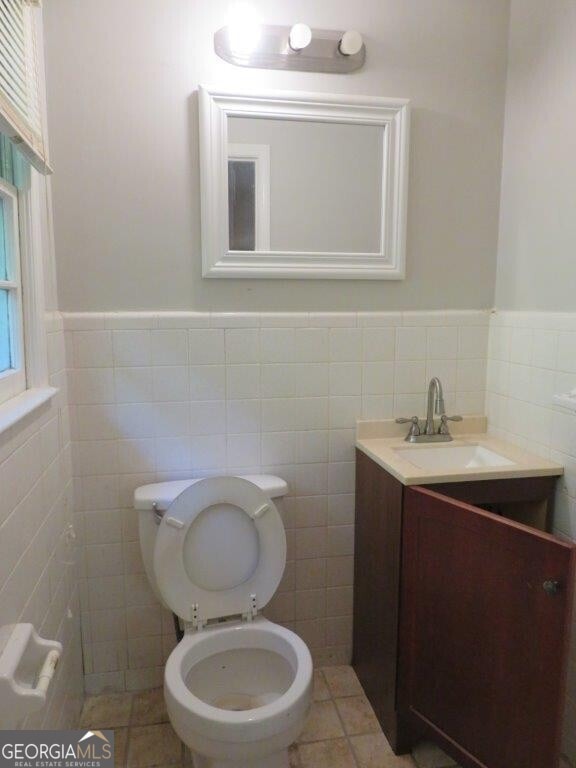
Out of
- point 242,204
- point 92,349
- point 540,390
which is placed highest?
point 242,204

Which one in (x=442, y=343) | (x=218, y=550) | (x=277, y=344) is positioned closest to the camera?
(x=218, y=550)

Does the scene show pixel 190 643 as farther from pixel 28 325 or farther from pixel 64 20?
pixel 64 20

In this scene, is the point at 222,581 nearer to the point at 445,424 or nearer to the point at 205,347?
the point at 205,347

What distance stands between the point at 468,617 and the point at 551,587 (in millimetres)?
290

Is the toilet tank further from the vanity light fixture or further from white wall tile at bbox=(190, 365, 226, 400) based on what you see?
the vanity light fixture

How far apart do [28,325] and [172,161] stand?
72 cm

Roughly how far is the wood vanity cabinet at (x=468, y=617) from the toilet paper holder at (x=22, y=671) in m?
0.97

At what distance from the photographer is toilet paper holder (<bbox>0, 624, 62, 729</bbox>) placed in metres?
0.93

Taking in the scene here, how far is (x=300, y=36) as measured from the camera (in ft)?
5.38

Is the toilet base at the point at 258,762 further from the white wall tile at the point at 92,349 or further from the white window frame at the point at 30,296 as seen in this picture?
the white wall tile at the point at 92,349

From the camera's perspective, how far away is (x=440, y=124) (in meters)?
1.86

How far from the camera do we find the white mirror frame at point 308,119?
1.71m

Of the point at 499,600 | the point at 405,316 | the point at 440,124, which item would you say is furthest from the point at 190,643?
the point at 440,124

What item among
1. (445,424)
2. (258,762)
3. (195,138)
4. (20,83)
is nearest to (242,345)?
(195,138)
